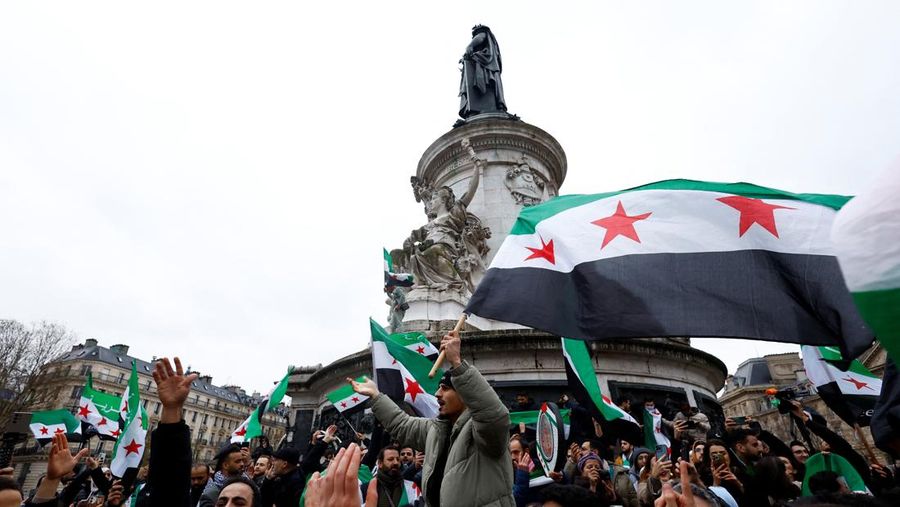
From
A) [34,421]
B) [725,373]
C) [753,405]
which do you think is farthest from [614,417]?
[753,405]

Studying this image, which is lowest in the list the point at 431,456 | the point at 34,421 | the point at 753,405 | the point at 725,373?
the point at 431,456

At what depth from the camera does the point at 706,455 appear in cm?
449

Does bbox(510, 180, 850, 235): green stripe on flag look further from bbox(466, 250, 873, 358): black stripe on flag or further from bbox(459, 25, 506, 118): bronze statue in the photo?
bbox(459, 25, 506, 118): bronze statue

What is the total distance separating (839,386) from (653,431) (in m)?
2.43

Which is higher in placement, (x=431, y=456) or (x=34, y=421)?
(x=34, y=421)

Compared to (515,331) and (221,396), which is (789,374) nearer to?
(515,331)

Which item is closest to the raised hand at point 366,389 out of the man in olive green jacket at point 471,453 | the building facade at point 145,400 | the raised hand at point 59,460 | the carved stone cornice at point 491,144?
the man in olive green jacket at point 471,453

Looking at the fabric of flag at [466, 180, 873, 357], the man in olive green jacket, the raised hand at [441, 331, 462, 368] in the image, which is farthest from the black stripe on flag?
the man in olive green jacket

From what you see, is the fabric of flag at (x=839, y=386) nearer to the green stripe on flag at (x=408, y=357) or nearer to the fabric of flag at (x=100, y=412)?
the green stripe on flag at (x=408, y=357)

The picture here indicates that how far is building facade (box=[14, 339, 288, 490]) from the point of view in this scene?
5094cm

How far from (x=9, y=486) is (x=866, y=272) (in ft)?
15.0

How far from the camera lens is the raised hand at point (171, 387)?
2539mm

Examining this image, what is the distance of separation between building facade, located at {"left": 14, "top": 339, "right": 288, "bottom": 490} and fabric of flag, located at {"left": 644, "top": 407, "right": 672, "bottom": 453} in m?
39.6

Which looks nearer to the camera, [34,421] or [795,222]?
[795,222]
